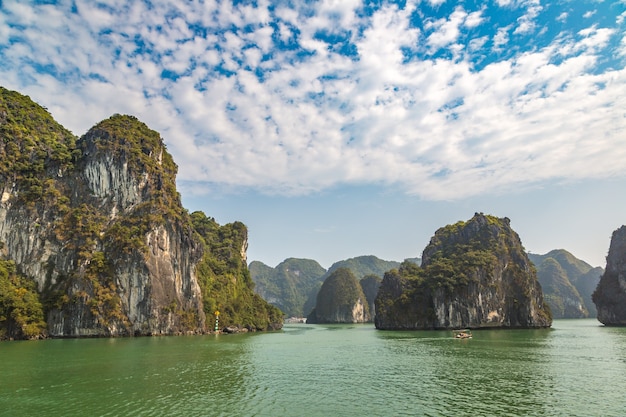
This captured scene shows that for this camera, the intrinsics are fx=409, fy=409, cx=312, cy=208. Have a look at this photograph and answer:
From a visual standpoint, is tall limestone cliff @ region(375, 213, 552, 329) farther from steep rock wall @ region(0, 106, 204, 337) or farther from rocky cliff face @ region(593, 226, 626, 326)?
steep rock wall @ region(0, 106, 204, 337)

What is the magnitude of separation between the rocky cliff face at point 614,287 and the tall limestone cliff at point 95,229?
9852 cm

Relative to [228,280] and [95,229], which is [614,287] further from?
[95,229]

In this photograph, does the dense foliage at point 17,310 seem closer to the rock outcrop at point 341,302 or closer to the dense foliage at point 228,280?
the dense foliage at point 228,280

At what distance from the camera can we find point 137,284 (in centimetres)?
6650

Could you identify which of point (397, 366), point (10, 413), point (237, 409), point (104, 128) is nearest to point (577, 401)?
point (397, 366)

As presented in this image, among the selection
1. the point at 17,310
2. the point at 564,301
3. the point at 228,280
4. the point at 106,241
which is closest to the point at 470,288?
the point at 228,280

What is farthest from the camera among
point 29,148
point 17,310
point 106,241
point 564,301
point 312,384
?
point 564,301

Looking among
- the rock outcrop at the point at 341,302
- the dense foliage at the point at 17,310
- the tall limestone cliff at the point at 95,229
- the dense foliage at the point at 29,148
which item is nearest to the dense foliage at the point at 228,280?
the tall limestone cliff at the point at 95,229

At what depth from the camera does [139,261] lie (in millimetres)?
67000

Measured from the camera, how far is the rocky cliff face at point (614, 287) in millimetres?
100750

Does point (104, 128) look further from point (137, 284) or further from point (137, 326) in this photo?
point (137, 326)

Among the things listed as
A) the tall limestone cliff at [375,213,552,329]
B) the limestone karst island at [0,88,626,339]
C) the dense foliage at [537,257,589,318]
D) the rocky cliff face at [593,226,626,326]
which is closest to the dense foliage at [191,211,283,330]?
the limestone karst island at [0,88,626,339]

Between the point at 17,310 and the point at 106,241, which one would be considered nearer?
the point at 17,310

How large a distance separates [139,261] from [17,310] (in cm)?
1720
